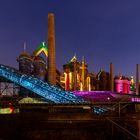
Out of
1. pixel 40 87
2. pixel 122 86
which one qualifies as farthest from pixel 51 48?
pixel 122 86

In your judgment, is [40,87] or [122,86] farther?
[122,86]

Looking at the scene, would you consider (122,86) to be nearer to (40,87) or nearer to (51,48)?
(51,48)

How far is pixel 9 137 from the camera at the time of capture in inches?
941

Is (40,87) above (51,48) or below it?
below

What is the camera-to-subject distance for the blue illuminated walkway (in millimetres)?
57875

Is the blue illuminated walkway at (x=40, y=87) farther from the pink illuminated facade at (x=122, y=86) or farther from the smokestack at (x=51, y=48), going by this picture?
the pink illuminated facade at (x=122, y=86)

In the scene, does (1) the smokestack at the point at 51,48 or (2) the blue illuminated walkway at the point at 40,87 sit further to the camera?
(1) the smokestack at the point at 51,48

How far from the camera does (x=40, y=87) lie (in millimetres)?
59000

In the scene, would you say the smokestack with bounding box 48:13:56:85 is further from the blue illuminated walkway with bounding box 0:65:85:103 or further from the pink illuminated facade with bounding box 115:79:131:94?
the pink illuminated facade with bounding box 115:79:131:94

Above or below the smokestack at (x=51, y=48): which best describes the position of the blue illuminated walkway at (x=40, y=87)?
below

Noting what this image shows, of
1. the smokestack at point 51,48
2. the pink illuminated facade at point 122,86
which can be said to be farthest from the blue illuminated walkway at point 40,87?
the pink illuminated facade at point 122,86

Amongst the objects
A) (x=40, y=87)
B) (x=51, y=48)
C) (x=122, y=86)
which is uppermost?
(x=51, y=48)

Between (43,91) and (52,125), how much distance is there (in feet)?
101

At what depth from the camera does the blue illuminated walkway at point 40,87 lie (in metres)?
57.9
